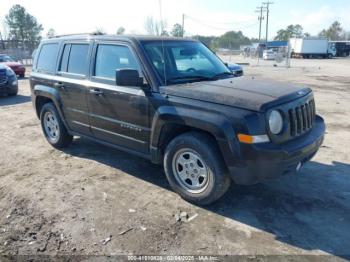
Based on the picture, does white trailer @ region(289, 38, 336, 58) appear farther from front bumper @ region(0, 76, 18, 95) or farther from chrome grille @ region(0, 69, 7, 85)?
chrome grille @ region(0, 69, 7, 85)

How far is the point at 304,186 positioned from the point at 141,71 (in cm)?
265

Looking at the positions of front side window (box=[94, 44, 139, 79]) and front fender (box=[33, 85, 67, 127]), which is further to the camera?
front fender (box=[33, 85, 67, 127])

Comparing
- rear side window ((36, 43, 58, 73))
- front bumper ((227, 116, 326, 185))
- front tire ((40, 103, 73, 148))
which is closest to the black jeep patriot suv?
front bumper ((227, 116, 326, 185))

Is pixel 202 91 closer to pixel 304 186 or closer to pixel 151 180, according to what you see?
pixel 151 180

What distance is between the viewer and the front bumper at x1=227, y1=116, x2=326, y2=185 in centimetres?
340

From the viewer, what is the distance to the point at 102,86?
4.73 meters

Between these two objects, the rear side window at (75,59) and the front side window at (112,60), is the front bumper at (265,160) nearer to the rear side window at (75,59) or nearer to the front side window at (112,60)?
the front side window at (112,60)

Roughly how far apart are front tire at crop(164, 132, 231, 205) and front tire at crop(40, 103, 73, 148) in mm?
2634

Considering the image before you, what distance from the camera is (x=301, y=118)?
3.84 metres

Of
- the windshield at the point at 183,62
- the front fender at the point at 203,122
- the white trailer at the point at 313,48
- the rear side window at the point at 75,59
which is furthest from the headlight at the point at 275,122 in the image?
the white trailer at the point at 313,48

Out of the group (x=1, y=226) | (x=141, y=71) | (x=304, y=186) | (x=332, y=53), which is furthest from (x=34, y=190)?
(x=332, y=53)

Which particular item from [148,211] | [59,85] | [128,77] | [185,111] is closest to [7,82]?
[59,85]

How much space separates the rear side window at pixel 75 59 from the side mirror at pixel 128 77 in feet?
4.29

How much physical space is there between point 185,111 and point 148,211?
1251 millimetres
